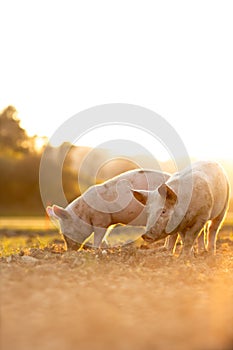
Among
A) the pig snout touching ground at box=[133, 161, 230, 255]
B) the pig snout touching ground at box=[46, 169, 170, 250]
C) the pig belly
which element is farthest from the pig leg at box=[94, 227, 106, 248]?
the pig snout touching ground at box=[133, 161, 230, 255]

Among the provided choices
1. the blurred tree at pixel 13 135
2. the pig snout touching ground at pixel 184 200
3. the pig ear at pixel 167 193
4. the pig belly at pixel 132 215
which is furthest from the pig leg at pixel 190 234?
the blurred tree at pixel 13 135

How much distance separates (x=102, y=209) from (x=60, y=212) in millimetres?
765

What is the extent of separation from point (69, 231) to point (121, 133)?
3.44m

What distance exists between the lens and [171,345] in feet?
12.2

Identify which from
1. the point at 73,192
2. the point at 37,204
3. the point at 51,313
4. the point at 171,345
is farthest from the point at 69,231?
the point at 37,204

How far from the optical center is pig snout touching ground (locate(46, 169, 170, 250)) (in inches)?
447

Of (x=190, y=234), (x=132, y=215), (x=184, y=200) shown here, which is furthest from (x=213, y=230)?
(x=184, y=200)

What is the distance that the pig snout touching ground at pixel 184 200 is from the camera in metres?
9.05

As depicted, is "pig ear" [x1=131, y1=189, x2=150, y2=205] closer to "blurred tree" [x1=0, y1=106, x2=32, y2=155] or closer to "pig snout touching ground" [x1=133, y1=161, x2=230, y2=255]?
"pig snout touching ground" [x1=133, y1=161, x2=230, y2=255]

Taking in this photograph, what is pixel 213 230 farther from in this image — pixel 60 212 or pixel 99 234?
pixel 60 212

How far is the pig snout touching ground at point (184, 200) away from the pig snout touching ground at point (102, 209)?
1.16m

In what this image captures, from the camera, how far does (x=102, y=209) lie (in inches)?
446

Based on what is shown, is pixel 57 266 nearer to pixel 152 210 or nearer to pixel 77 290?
pixel 77 290

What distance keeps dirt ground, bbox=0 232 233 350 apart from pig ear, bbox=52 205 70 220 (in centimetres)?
312
